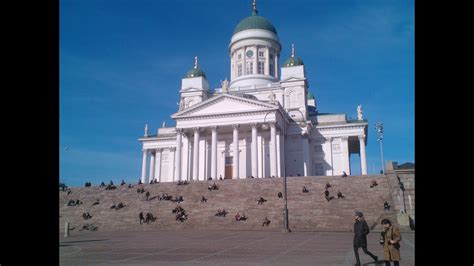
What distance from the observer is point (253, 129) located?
1992 inches

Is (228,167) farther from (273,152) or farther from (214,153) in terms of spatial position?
(273,152)

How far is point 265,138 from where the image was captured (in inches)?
2162

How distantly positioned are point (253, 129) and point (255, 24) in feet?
85.6

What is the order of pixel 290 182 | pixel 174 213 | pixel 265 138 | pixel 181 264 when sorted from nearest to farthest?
1. pixel 181 264
2. pixel 174 213
3. pixel 290 182
4. pixel 265 138

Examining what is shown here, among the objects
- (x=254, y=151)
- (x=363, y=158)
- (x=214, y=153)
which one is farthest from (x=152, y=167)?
(x=363, y=158)

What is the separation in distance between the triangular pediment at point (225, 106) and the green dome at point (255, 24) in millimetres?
21582

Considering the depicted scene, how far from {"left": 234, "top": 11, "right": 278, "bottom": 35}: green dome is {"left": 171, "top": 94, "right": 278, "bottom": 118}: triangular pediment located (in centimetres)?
2158

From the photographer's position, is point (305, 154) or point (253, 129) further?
point (305, 154)

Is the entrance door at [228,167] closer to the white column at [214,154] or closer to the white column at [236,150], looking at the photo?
the white column at [236,150]

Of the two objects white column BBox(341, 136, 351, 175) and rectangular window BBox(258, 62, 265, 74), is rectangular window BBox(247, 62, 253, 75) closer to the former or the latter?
rectangular window BBox(258, 62, 265, 74)

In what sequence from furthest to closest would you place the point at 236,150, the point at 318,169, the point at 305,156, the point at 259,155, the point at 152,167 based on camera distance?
the point at 152,167 < the point at 318,169 < the point at 305,156 < the point at 259,155 < the point at 236,150
